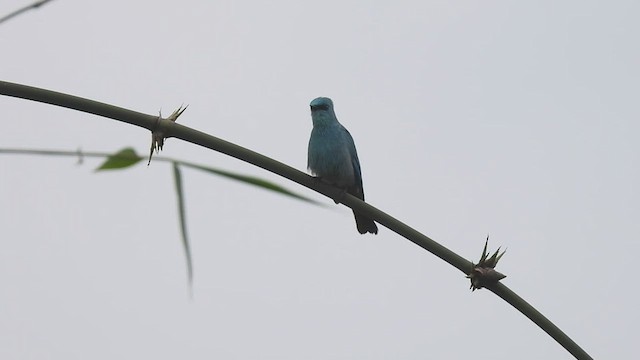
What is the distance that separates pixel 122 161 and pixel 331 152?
6.53 m

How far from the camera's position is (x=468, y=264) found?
2.43 m

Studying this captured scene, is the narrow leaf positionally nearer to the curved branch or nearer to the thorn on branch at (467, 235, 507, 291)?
the curved branch

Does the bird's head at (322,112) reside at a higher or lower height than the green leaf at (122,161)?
higher

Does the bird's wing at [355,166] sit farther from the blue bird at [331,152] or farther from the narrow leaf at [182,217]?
the narrow leaf at [182,217]

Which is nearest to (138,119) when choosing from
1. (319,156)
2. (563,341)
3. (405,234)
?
(405,234)

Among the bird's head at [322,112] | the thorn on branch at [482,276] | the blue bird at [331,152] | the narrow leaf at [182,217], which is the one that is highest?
the bird's head at [322,112]

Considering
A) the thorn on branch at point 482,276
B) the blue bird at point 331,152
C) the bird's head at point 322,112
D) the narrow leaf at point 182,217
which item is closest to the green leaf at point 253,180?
the narrow leaf at point 182,217

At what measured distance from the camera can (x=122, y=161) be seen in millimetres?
1498

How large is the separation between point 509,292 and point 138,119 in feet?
3.75

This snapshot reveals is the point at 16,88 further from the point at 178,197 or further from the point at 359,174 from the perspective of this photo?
the point at 359,174

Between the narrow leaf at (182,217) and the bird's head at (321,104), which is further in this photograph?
the bird's head at (321,104)

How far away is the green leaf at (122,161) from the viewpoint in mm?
1470

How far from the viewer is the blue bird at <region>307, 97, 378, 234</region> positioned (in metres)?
8.04

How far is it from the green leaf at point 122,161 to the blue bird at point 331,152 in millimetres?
6462
